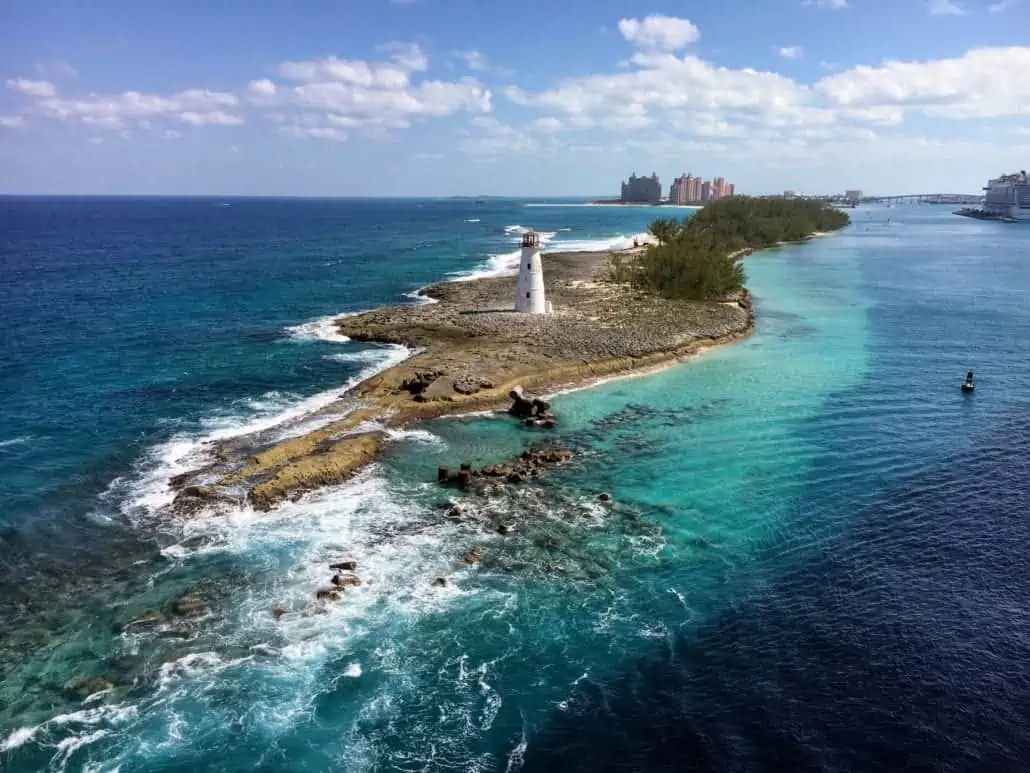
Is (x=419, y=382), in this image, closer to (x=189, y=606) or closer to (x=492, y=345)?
(x=492, y=345)

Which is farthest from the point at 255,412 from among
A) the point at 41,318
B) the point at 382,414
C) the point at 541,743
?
the point at 41,318

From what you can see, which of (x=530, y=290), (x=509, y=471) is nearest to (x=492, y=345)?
(x=530, y=290)

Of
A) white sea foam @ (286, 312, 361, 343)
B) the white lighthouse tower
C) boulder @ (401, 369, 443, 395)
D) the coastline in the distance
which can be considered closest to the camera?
the coastline in the distance

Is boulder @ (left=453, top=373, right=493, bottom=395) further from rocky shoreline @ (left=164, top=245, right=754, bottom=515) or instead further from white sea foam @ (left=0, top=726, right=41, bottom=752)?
white sea foam @ (left=0, top=726, right=41, bottom=752)

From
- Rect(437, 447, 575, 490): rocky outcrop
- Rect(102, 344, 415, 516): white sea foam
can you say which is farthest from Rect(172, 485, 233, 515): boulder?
Rect(437, 447, 575, 490): rocky outcrop

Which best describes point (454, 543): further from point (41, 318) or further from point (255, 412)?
point (41, 318)

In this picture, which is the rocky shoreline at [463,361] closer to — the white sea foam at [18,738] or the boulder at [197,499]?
the boulder at [197,499]
